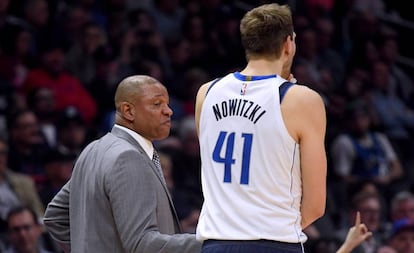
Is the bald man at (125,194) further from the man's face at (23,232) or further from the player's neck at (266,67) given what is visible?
the man's face at (23,232)

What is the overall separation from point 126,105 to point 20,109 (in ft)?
15.4

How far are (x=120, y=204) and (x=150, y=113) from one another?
1.45 ft

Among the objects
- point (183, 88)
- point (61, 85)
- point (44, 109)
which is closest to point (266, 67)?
point (44, 109)

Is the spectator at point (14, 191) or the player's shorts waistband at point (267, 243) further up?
the player's shorts waistband at point (267, 243)

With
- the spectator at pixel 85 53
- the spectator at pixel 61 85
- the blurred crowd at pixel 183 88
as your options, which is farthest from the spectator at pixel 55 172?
the spectator at pixel 85 53

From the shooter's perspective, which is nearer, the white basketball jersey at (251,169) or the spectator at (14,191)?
the white basketball jersey at (251,169)

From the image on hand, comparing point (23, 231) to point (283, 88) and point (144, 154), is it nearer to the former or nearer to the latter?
point (144, 154)

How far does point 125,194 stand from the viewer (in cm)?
409

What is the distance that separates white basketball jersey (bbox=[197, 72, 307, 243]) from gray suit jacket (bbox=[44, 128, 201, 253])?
0.97 ft

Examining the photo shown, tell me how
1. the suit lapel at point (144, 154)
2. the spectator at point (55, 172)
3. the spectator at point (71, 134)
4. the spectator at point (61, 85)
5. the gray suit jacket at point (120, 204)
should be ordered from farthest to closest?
the spectator at point (61, 85) → the spectator at point (71, 134) → the spectator at point (55, 172) → the suit lapel at point (144, 154) → the gray suit jacket at point (120, 204)

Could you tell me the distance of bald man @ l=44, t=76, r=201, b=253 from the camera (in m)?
4.05

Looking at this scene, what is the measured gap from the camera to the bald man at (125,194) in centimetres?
405

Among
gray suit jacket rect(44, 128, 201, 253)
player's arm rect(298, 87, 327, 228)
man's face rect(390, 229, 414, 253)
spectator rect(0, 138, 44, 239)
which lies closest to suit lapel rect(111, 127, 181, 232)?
gray suit jacket rect(44, 128, 201, 253)

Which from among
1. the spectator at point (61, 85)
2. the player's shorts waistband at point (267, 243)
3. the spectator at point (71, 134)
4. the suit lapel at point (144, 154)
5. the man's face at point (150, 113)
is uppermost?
the man's face at point (150, 113)
